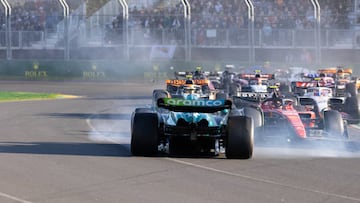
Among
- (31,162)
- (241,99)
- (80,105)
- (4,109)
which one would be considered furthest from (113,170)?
(80,105)

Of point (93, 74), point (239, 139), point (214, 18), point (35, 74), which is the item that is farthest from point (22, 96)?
point (239, 139)

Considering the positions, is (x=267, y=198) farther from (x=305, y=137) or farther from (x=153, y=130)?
(x=305, y=137)

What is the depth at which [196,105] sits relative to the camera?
1376cm

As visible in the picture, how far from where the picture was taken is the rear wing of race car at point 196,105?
45.1ft

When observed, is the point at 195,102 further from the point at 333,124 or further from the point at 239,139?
A: the point at 333,124

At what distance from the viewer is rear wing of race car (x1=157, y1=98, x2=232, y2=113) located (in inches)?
541

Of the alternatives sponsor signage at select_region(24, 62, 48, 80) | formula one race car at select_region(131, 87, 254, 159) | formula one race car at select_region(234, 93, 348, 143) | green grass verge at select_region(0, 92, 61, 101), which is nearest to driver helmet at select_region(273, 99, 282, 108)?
formula one race car at select_region(234, 93, 348, 143)

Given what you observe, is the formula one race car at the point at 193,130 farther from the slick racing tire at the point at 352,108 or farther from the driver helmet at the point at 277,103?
the slick racing tire at the point at 352,108

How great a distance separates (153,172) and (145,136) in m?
1.75

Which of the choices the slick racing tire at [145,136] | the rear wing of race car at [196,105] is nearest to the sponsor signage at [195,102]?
the rear wing of race car at [196,105]

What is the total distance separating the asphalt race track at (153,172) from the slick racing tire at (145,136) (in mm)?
217

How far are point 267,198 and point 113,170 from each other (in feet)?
9.44

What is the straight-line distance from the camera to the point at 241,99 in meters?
20.6

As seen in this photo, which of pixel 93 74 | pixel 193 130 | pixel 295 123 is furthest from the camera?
pixel 93 74
